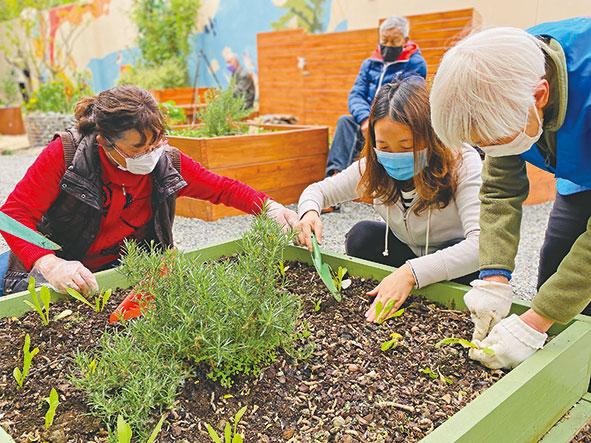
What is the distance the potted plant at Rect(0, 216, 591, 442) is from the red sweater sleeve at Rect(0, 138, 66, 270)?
0.39 m

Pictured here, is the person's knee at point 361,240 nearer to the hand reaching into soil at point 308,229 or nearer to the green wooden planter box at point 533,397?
the hand reaching into soil at point 308,229

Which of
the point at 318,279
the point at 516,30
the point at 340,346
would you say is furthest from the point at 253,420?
the point at 516,30

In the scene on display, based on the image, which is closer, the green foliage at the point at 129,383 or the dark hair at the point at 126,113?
the green foliage at the point at 129,383

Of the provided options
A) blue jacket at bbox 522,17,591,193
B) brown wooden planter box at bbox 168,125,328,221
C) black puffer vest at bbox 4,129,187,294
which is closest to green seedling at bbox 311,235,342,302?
black puffer vest at bbox 4,129,187,294

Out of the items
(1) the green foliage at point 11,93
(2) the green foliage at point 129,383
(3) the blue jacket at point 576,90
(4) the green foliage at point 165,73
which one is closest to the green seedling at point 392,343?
(2) the green foliage at point 129,383

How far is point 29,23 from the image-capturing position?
37.6 feet

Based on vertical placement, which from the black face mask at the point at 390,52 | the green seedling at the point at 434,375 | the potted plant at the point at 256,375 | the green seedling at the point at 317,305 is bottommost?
the green seedling at the point at 317,305

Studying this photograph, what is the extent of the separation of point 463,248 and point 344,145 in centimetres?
280

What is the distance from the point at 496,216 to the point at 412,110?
404mm

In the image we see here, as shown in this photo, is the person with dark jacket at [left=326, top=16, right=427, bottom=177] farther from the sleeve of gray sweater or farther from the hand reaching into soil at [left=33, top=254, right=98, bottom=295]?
the hand reaching into soil at [left=33, top=254, right=98, bottom=295]

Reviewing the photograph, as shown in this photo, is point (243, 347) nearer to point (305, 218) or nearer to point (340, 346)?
point (340, 346)

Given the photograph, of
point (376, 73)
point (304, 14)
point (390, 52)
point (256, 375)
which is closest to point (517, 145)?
point (256, 375)

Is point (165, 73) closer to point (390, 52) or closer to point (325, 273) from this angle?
point (390, 52)

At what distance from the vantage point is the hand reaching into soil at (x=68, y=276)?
61.1 inches
